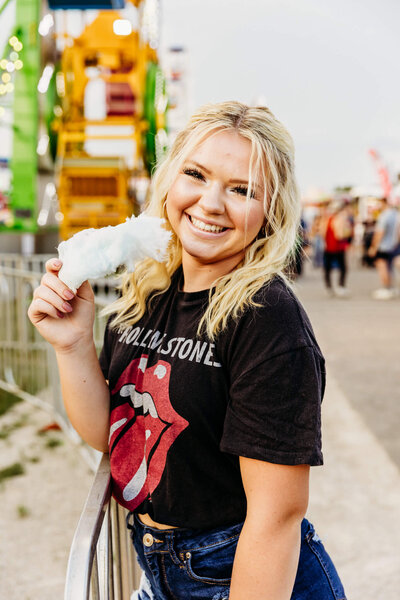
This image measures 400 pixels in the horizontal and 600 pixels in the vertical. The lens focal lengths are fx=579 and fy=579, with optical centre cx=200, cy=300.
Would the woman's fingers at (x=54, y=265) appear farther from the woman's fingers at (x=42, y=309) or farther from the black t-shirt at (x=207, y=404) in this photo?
the black t-shirt at (x=207, y=404)

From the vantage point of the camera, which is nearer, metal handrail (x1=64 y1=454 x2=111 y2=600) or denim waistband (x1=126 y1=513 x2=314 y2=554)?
metal handrail (x1=64 y1=454 x2=111 y2=600)

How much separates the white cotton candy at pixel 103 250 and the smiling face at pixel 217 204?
0.38ft

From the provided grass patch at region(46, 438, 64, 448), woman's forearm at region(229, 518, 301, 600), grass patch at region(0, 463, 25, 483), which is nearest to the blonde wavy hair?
woman's forearm at region(229, 518, 301, 600)

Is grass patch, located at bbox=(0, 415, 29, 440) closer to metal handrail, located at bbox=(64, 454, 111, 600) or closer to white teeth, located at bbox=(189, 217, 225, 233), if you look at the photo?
metal handrail, located at bbox=(64, 454, 111, 600)

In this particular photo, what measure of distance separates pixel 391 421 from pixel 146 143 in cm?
685

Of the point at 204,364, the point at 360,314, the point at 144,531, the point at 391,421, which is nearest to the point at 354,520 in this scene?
the point at 391,421

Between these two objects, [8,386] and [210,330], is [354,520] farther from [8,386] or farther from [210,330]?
[8,386]

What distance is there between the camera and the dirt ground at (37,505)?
287 cm

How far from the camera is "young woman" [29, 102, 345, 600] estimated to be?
1154mm

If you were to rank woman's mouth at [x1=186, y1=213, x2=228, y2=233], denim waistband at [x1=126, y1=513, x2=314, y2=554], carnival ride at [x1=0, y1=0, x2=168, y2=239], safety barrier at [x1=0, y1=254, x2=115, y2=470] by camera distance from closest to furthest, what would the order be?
denim waistband at [x1=126, y1=513, x2=314, y2=554] → woman's mouth at [x1=186, y1=213, x2=228, y2=233] → safety barrier at [x1=0, y1=254, x2=115, y2=470] → carnival ride at [x1=0, y1=0, x2=168, y2=239]

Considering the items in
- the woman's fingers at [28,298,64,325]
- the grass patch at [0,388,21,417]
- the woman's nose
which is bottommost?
the grass patch at [0,388,21,417]

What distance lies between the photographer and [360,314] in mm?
9266

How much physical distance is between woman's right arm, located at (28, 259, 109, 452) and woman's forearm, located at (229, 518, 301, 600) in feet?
1.73

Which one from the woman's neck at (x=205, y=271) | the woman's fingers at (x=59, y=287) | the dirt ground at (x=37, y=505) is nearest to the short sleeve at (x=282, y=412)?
the woman's neck at (x=205, y=271)
